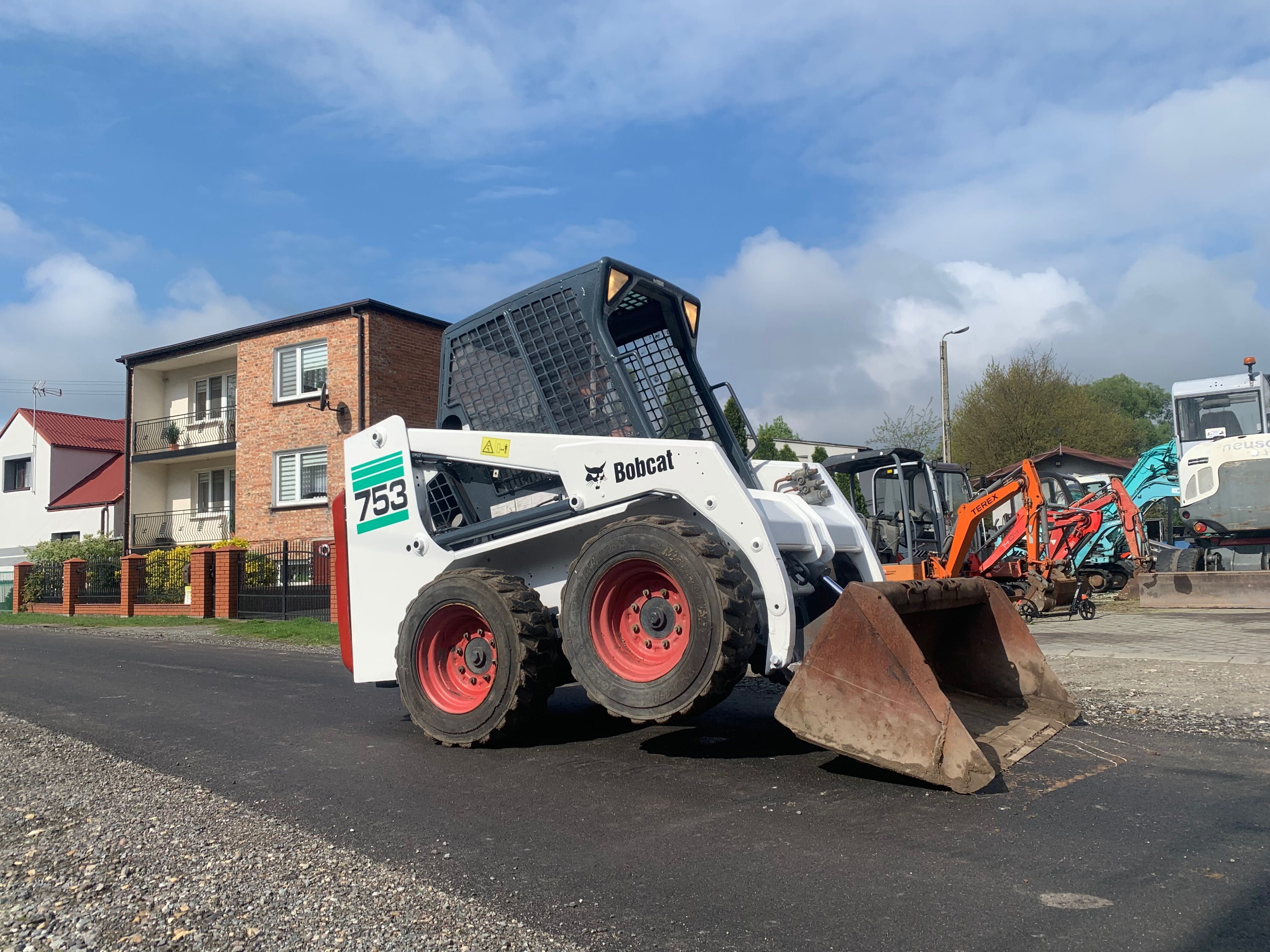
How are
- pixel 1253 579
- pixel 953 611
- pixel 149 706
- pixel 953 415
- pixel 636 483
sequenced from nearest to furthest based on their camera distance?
pixel 636 483 < pixel 953 611 < pixel 149 706 < pixel 1253 579 < pixel 953 415

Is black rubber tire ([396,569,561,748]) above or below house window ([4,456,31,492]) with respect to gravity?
below

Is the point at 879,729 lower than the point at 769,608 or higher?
lower

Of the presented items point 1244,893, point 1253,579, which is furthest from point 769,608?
point 1253,579

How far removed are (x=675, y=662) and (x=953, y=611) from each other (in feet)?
6.81

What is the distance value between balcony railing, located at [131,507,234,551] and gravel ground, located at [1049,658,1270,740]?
2569 centimetres

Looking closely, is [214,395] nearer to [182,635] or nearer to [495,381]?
[182,635]

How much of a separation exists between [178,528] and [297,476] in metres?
7.46

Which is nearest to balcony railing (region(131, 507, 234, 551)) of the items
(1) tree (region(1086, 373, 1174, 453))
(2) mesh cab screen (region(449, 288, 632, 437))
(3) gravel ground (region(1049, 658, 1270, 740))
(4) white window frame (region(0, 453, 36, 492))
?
(4) white window frame (region(0, 453, 36, 492))

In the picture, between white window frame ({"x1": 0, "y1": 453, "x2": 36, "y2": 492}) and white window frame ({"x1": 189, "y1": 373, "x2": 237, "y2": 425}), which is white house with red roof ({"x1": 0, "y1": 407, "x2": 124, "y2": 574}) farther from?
white window frame ({"x1": 189, "y1": 373, "x2": 237, "y2": 425})

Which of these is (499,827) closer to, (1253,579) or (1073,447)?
(1253,579)

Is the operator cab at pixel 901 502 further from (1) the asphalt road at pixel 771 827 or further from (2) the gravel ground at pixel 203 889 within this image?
(2) the gravel ground at pixel 203 889

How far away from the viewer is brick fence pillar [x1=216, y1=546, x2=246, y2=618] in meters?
21.8

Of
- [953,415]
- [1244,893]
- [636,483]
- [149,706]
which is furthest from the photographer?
[953,415]

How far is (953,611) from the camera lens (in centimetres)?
604
